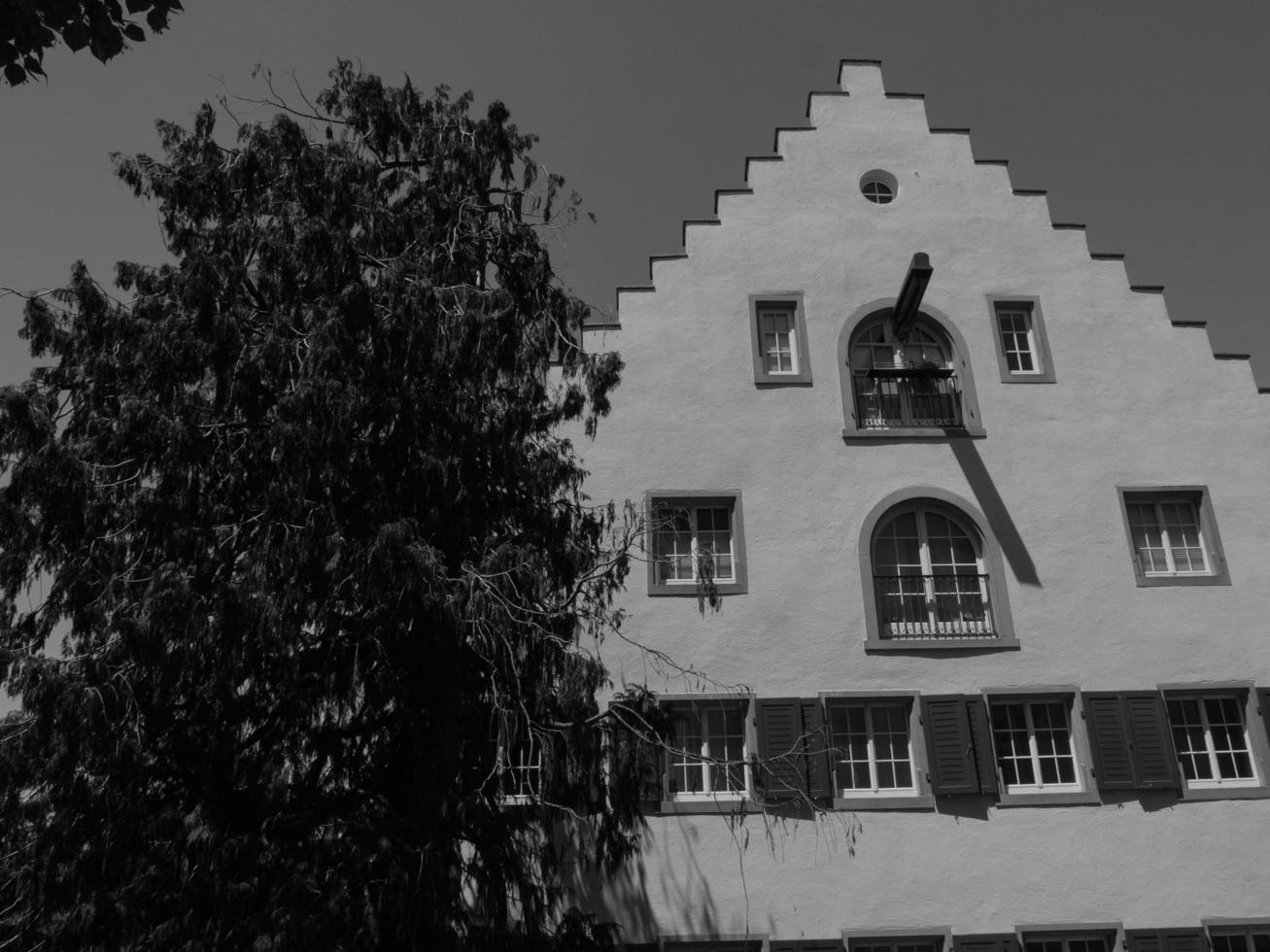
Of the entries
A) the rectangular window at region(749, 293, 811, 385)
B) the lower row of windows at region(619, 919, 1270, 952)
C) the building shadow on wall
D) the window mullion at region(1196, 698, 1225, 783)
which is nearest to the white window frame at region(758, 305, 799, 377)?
the rectangular window at region(749, 293, 811, 385)

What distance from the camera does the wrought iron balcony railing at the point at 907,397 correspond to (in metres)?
16.1

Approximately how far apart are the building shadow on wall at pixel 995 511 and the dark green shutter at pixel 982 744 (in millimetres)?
1759

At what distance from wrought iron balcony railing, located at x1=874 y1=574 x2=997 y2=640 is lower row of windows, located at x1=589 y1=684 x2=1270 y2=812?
80 cm

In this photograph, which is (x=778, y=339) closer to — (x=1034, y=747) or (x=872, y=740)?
(x=872, y=740)

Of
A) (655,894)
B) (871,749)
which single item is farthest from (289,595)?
(871,749)

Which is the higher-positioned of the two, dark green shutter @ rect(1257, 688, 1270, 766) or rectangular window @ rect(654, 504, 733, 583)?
rectangular window @ rect(654, 504, 733, 583)

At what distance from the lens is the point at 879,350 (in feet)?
54.9

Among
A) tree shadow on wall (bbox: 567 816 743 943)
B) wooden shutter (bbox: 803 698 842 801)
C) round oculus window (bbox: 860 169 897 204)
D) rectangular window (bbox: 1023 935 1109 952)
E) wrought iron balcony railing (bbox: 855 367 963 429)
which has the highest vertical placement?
round oculus window (bbox: 860 169 897 204)

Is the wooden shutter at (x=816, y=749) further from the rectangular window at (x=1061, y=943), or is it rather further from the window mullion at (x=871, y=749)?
the rectangular window at (x=1061, y=943)

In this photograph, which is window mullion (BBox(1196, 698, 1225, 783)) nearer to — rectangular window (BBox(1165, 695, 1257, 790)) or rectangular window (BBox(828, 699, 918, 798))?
rectangular window (BBox(1165, 695, 1257, 790))

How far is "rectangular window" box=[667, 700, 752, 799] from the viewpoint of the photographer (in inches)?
555

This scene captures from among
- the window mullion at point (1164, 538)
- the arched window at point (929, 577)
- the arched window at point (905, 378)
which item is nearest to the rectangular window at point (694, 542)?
the arched window at point (929, 577)

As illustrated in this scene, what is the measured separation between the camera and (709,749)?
14398mm

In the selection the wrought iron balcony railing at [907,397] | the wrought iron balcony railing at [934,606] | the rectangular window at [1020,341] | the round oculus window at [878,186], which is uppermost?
the round oculus window at [878,186]
